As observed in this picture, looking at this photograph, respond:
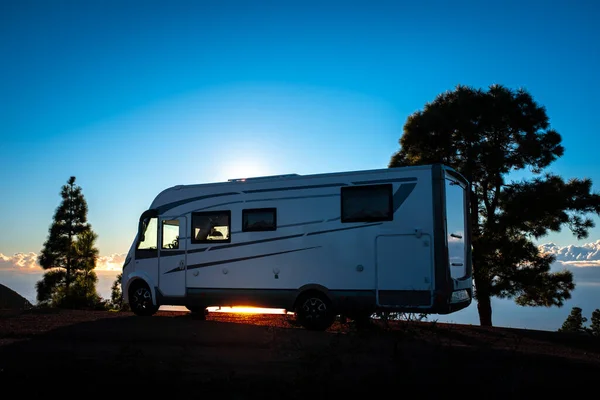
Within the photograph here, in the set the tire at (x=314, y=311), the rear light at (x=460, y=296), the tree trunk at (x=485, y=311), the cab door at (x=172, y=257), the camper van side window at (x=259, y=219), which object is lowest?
the tree trunk at (x=485, y=311)

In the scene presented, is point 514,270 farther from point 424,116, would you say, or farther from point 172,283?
point 172,283

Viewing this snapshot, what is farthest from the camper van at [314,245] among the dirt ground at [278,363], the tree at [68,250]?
the tree at [68,250]

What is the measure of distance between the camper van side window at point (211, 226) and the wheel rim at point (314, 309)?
2426 millimetres

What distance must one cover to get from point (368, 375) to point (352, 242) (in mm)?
5132

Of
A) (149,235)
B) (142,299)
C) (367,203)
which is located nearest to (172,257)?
(149,235)

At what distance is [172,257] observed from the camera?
13734 millimetres

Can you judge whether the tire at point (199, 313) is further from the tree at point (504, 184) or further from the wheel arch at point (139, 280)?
the tree at point (504, 184)

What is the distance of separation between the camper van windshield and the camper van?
27 millimetres

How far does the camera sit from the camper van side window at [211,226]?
13094mm

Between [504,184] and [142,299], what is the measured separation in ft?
41.5

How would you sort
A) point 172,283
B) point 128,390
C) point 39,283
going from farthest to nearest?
point 39,283, point 172,283, point 128,390

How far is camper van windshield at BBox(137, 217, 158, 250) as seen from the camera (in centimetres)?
1416

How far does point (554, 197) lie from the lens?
1830cm

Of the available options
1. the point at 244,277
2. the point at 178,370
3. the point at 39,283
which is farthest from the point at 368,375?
the point at 39,283
